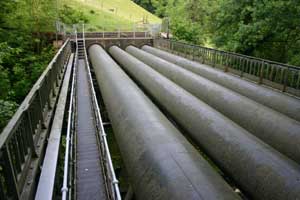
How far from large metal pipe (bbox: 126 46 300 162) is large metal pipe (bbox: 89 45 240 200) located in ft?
5.72

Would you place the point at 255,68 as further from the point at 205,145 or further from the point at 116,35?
the point at 116,35

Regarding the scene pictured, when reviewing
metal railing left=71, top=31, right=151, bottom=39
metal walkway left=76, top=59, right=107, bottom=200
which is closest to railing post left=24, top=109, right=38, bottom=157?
metal walkway left=76, top=59, right=107, bottom=200

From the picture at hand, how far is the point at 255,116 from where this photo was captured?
597 centimetres

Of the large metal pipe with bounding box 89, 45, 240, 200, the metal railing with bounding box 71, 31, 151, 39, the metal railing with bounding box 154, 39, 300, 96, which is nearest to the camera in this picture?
the large metal pipe with bounding box 89, 45, 240, 200

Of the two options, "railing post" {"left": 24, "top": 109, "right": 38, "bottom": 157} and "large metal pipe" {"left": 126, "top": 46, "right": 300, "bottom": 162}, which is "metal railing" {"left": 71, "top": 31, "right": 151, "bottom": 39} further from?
"railing post" {"left": 24, "top": 109, "right": 38, "bottom": 157}

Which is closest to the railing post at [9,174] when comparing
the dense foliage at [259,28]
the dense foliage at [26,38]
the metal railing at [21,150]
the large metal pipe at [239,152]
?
the metal railing at [21,150]

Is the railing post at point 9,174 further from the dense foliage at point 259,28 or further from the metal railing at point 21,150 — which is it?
the dense foliage at point 259,28

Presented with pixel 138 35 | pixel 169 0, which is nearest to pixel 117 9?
pixel 169 0

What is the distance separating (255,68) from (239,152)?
25.7 ft

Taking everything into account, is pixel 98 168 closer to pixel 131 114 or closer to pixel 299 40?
pixel 131 114

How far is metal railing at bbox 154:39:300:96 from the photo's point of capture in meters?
9.54

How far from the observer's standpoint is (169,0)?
6994 centimetres

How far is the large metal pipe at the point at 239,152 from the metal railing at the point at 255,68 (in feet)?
13.9

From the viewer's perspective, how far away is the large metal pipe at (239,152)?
371cm
